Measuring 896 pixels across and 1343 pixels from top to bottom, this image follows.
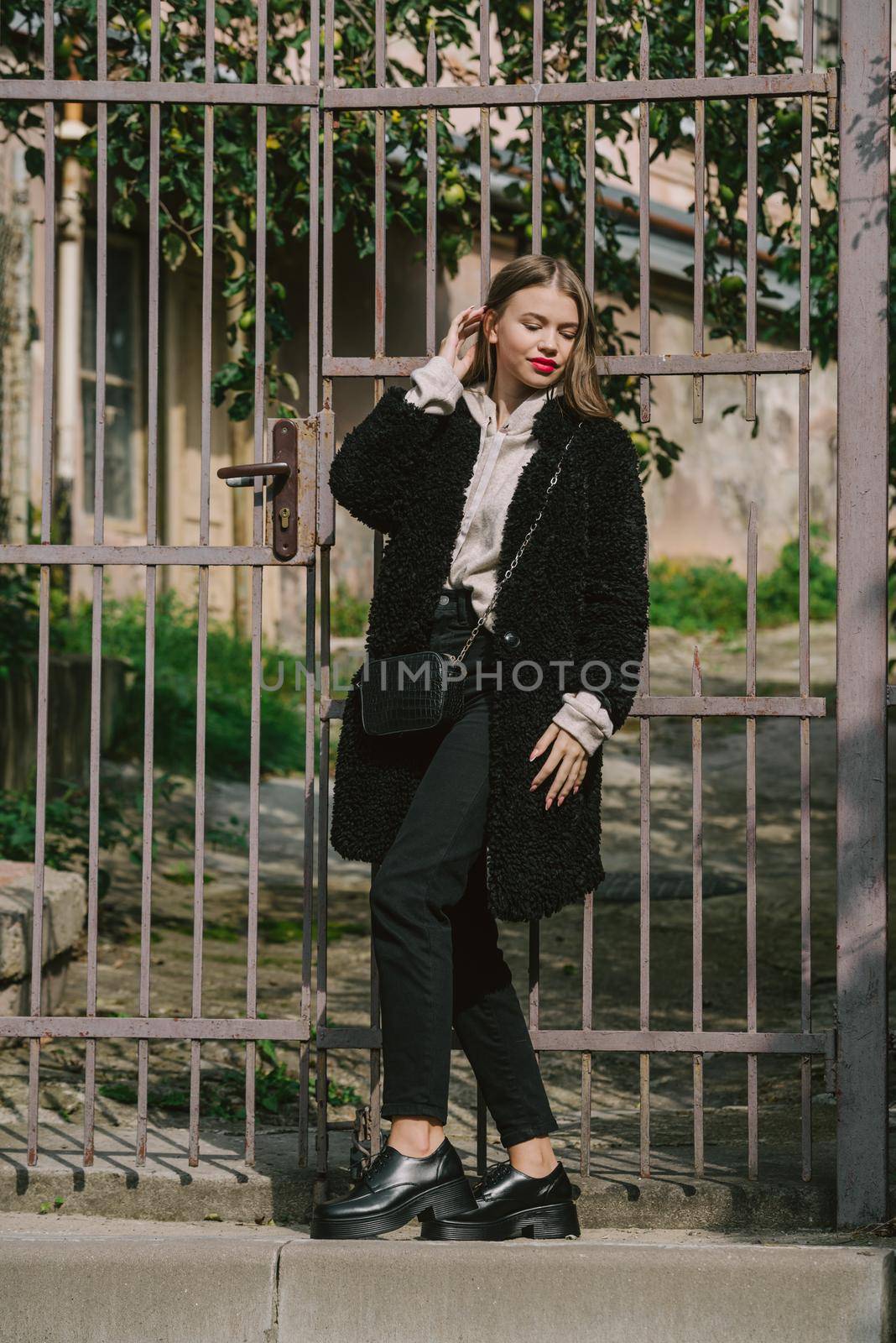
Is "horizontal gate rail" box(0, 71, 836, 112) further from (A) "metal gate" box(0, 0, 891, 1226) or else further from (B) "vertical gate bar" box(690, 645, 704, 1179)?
(B) "vertical gate bar" box(690, 645, 704, 1179)

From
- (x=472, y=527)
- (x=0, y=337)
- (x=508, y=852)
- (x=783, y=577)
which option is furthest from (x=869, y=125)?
(x=783, y=577)

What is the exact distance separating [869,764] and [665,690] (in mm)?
8235

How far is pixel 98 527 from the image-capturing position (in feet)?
11.5

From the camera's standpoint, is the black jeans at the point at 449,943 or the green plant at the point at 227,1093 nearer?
the black jeans at the point at 449,943

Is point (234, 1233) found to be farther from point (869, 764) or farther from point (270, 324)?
point (270, 324)

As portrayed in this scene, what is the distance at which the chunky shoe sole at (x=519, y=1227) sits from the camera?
3.02 meters

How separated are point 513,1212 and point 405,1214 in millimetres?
251

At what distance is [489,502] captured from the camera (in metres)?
3.19

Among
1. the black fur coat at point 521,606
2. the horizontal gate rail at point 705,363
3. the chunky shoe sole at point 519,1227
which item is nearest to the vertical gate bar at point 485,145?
the horizontal gate rail at point 705,363

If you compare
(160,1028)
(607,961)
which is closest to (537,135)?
(160,1028)

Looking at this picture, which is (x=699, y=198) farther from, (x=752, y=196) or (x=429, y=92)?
(x=429, y=92)

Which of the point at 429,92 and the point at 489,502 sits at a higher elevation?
the point at 429,92

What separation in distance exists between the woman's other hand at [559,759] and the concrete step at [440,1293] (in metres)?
0.84

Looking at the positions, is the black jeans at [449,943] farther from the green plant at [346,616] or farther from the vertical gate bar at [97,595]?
the green plant at [346,616]
